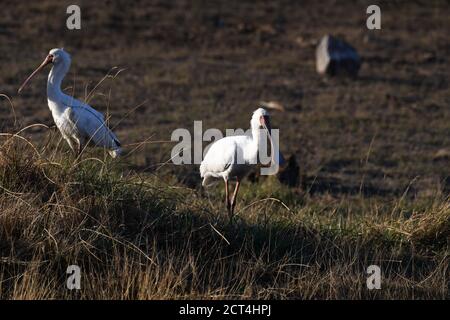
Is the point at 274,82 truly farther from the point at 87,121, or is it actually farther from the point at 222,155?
the point at 222,155

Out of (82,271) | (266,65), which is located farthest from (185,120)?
(82,271)

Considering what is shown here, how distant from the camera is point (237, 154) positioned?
8.73 meters

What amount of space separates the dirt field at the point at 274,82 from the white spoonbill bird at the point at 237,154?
606 mm

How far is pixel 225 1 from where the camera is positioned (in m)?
22.6

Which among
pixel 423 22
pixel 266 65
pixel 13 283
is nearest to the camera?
pixel 13 283

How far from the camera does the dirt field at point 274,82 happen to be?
40.0 ft

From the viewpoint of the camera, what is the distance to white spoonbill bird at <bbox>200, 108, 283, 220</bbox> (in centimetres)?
846

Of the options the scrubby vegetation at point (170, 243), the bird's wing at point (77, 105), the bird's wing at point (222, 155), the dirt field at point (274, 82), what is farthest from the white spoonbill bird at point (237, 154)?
the bird's wing at point (77, 105)

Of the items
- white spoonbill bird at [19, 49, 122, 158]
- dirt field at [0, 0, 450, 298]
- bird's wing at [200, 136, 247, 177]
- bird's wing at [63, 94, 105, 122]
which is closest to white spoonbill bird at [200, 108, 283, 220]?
bird's wing at [200, 136, 247, 177]

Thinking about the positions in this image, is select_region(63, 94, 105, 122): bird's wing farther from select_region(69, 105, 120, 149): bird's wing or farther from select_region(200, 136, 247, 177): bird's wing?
select_region(200, 136, 247, 177): bird's wing

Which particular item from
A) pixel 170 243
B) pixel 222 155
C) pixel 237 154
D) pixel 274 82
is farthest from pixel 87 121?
pixel 274 82
